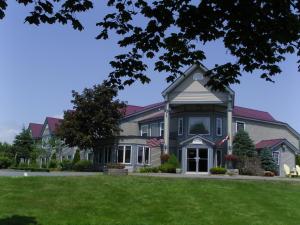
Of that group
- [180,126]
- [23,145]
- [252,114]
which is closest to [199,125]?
[180,126]

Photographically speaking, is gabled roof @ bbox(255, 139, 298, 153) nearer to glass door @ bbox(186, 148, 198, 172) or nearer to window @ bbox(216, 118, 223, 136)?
window @ bbox(216, 118, 223, 136)

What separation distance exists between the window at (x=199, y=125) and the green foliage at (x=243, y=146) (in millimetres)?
3239

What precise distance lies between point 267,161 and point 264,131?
7189mm

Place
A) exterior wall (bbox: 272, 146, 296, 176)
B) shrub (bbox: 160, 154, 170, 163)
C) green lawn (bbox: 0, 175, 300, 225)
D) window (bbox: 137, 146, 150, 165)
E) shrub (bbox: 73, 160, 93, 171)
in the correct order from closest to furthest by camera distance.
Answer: green lawn (bbox: 0, 175, 300, 225), shrub (bbox: 160, 154, 170, 163), window (bbox: 137, 146, 150, 165), exterior wall (bbox: 272, 146, 296, 176), shrub (bbox: 73, 160, 93, 171)

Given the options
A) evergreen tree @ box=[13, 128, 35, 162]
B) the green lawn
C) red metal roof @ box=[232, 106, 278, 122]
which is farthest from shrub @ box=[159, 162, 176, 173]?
evergreen tree @ box=[13, 128, 35, 162]

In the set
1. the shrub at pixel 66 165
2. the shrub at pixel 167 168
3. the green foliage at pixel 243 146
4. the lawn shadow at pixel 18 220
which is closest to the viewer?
the lawn shadow at pixel 18 220

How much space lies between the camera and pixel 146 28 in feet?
32.4

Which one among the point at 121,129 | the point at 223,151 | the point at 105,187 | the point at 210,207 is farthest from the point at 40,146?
the point at 210,207

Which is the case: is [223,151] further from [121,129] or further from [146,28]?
[146,28]

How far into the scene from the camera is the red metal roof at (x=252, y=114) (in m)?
51.6

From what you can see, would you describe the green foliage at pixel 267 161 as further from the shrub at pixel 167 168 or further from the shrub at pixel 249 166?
the shrub at pixel 167 168

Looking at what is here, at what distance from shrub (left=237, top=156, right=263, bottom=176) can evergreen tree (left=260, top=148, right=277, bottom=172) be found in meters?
2.38

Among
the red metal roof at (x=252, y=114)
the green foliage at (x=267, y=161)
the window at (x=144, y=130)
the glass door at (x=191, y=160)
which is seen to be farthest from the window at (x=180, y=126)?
the green foliage at (x=267, y=161)

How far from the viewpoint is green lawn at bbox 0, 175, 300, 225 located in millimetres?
18000
